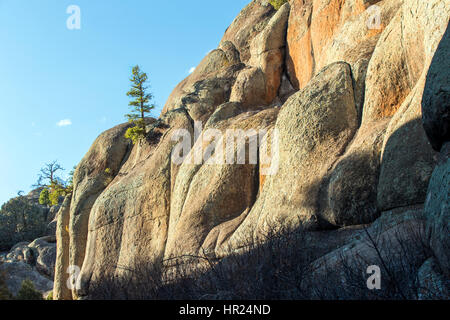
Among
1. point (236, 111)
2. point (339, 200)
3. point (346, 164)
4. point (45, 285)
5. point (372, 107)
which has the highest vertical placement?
point (236, 111)

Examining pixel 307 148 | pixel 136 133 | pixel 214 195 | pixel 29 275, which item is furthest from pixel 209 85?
pixel 29 275

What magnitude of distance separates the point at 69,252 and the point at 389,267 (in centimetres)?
2617

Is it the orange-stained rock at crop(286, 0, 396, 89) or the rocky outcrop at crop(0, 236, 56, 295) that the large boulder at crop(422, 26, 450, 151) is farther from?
the rocky outcrop at crop(0, 236, 56, 295)

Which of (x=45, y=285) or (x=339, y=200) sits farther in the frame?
(x=45, y=285)

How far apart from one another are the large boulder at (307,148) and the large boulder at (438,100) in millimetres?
4802

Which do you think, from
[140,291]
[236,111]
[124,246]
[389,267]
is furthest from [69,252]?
[389,267]

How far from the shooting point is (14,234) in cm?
5031

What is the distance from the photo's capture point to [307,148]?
45.2 feet

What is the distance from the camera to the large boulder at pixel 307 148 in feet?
42.3

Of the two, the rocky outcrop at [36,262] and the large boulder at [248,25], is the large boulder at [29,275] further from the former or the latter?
the large boulder at [248,25]

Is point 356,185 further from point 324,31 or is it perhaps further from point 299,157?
point 324,31

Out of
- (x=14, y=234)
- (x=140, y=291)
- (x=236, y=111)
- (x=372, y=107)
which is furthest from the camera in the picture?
(x=14, y=234)

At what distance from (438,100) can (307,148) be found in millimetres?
6176
